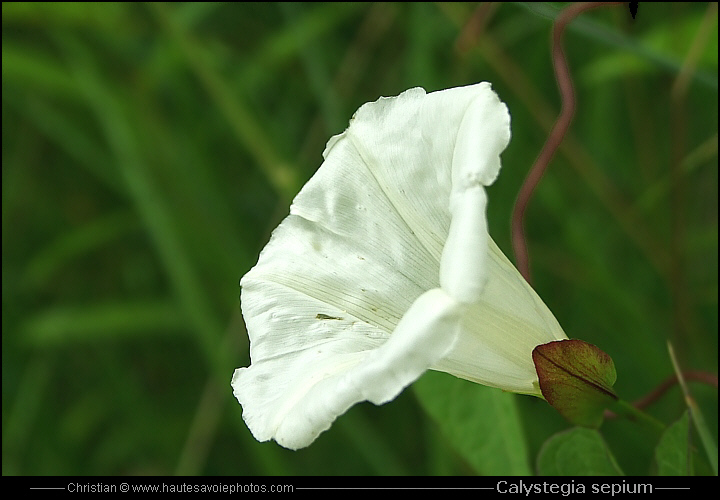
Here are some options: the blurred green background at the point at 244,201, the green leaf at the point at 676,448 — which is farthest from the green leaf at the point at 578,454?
the blurred green background at the point at 244,201

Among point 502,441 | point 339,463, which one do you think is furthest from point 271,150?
point 502,441

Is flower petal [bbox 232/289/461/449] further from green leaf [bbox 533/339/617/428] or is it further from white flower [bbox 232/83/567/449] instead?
green leaf [bbox 533/339/617/428]

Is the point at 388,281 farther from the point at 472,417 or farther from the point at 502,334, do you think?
the point at 472,417

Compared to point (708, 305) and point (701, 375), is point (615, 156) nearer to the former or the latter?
point (708, 305)

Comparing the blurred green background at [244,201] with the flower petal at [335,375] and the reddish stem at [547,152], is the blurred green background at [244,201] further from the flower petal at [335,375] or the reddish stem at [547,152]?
the flower petal at [335,375]

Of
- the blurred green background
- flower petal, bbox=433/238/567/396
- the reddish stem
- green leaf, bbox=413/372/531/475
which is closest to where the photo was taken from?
flower petal, bbox=433/238/567/396

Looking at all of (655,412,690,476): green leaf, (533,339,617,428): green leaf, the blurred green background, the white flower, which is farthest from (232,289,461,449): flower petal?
the blurred green background
